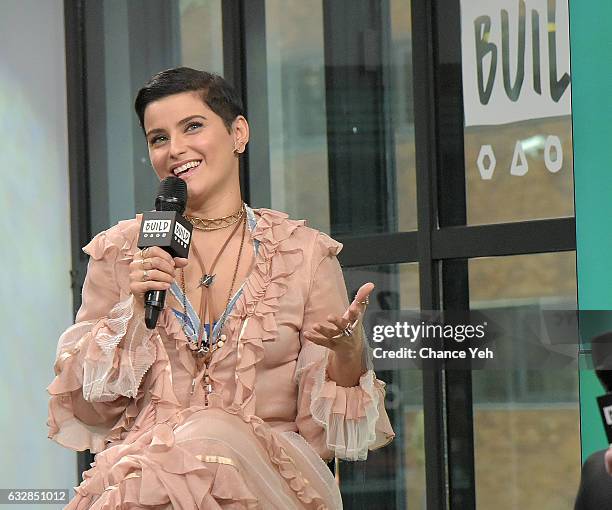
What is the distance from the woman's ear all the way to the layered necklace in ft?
0.44

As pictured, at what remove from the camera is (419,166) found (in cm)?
412

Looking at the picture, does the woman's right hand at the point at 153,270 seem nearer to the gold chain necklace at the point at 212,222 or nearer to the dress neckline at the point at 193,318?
the dress neckline at the point at 193,318

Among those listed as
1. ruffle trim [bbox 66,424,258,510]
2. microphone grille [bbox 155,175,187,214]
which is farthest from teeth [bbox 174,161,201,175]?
ruffle trim [bbox 66,424,258,510]

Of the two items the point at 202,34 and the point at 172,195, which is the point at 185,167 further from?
the point at 202,34

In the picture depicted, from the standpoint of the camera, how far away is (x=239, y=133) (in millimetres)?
2822

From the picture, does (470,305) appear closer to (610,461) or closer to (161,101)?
(161,101)

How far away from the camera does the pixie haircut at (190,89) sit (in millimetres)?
2717

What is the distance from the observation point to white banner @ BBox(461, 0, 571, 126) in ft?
12.2

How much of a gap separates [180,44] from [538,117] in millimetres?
2011

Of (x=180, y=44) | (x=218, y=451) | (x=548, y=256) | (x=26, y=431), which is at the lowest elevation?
(x=26, y=431)

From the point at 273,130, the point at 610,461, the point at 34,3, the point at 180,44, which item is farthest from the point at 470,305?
the point at 34,3

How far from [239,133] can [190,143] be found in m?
0.16

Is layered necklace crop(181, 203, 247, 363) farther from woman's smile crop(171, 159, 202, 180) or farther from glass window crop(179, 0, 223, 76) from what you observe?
glass window crop(179, 0, 223, 76)

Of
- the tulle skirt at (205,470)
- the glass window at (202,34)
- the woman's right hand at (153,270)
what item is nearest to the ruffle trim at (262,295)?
the tulle skirt at (205,470)
